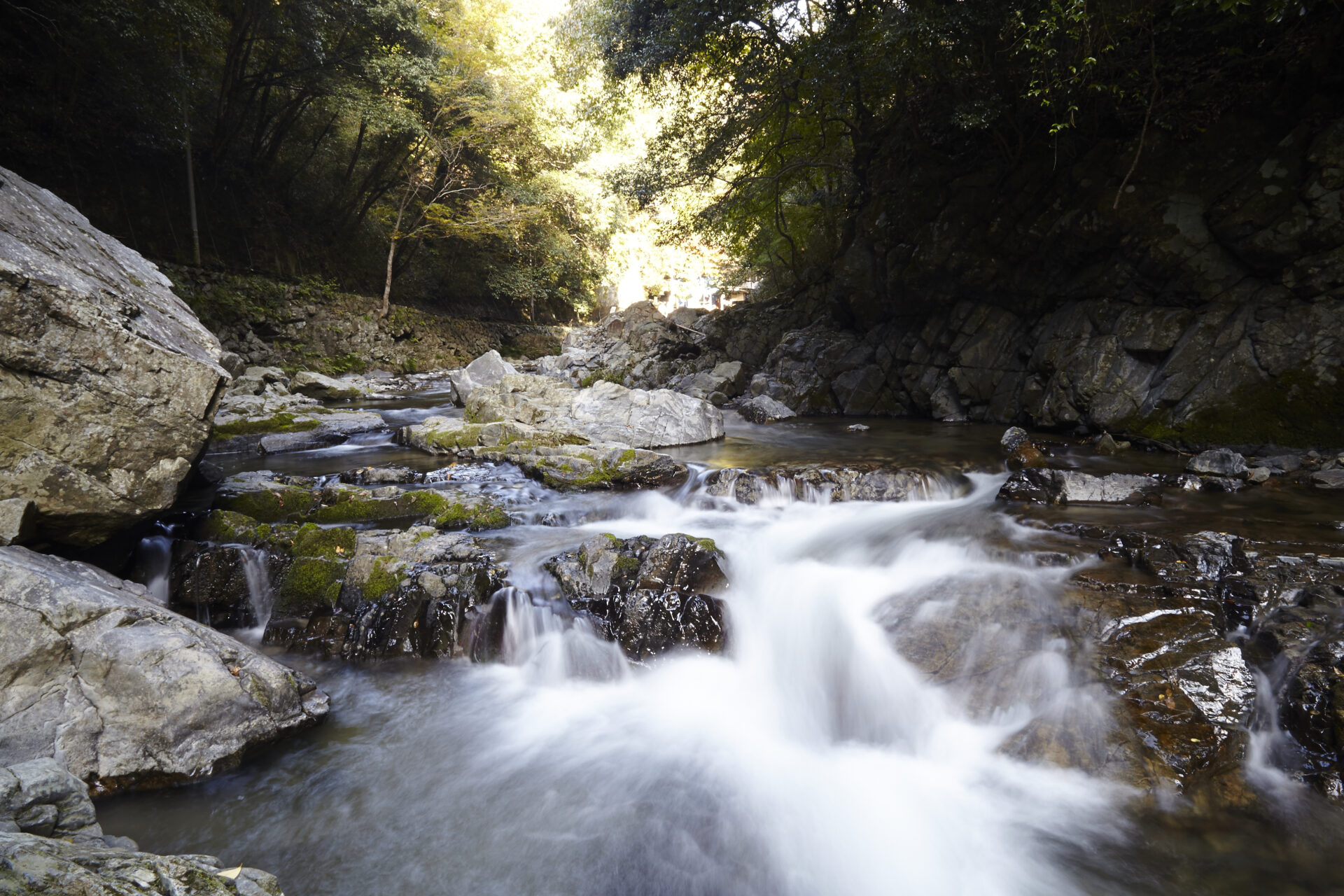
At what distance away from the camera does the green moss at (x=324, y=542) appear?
477 cm

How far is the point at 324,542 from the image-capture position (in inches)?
190

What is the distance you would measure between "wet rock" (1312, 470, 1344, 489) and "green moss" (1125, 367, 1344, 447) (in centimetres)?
128

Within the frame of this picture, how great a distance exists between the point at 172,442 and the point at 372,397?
488 inches

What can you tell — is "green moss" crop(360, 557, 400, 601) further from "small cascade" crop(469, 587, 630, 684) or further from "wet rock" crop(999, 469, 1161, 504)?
"wet rock" crop(999, 469, 1161, 504)

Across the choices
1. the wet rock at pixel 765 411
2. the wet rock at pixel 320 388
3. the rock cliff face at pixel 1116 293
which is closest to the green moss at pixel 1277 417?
the rock cliff face at pixel 1116 293

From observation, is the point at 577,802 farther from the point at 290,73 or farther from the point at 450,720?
the point at 290,73

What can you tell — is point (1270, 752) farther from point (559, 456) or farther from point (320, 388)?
point (320, 388)

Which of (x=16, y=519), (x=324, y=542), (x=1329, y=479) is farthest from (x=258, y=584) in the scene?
(x=1329, y=479)

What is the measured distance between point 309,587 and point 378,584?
60 centimetres

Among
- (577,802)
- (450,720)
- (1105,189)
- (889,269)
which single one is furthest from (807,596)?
(889,269)

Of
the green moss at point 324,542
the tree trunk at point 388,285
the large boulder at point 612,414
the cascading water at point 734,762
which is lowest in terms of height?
the cascading water at point 734,762

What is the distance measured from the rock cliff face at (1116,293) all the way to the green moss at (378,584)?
9.67m

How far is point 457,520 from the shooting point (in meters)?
5.79

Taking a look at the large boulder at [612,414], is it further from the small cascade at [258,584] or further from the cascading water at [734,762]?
the small cascade at [258,584]
